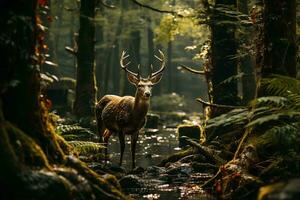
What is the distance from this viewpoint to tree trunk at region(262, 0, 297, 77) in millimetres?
9570

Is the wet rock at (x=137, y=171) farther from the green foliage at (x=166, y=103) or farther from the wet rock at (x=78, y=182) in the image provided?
the green foliage at (x=166, y=103)

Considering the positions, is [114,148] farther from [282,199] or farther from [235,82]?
[282,199]

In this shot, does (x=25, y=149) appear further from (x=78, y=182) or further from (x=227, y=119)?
(x=227, y=119)

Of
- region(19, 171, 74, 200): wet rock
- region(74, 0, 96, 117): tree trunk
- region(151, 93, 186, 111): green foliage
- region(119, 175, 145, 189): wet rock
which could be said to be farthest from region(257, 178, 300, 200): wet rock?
region(151, 93, 186, 111): green foliage

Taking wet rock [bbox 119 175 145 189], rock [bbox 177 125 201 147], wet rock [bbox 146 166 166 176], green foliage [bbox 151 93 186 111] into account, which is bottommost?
green foliage [bbox 151 93 186 111]

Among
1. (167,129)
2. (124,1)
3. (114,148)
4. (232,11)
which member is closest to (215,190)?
(232,11)

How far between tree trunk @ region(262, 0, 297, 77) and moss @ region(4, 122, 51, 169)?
176 inches

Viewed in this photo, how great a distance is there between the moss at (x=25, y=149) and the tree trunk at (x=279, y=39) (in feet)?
14.7

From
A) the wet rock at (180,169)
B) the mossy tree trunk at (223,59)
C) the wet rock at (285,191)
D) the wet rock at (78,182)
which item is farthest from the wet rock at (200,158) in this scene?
the wet rock at (285,191)

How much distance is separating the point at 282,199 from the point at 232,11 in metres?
9.47

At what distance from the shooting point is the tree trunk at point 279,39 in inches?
377

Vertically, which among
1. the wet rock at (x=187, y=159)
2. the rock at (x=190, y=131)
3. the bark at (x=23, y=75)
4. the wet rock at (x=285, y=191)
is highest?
the bark at (x=23, y=75)

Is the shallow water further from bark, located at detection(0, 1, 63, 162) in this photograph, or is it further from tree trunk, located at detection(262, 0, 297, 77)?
bark, located at detection(0, 1, 63, 162)

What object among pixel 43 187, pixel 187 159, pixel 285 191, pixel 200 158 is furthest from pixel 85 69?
pixel 285 191
